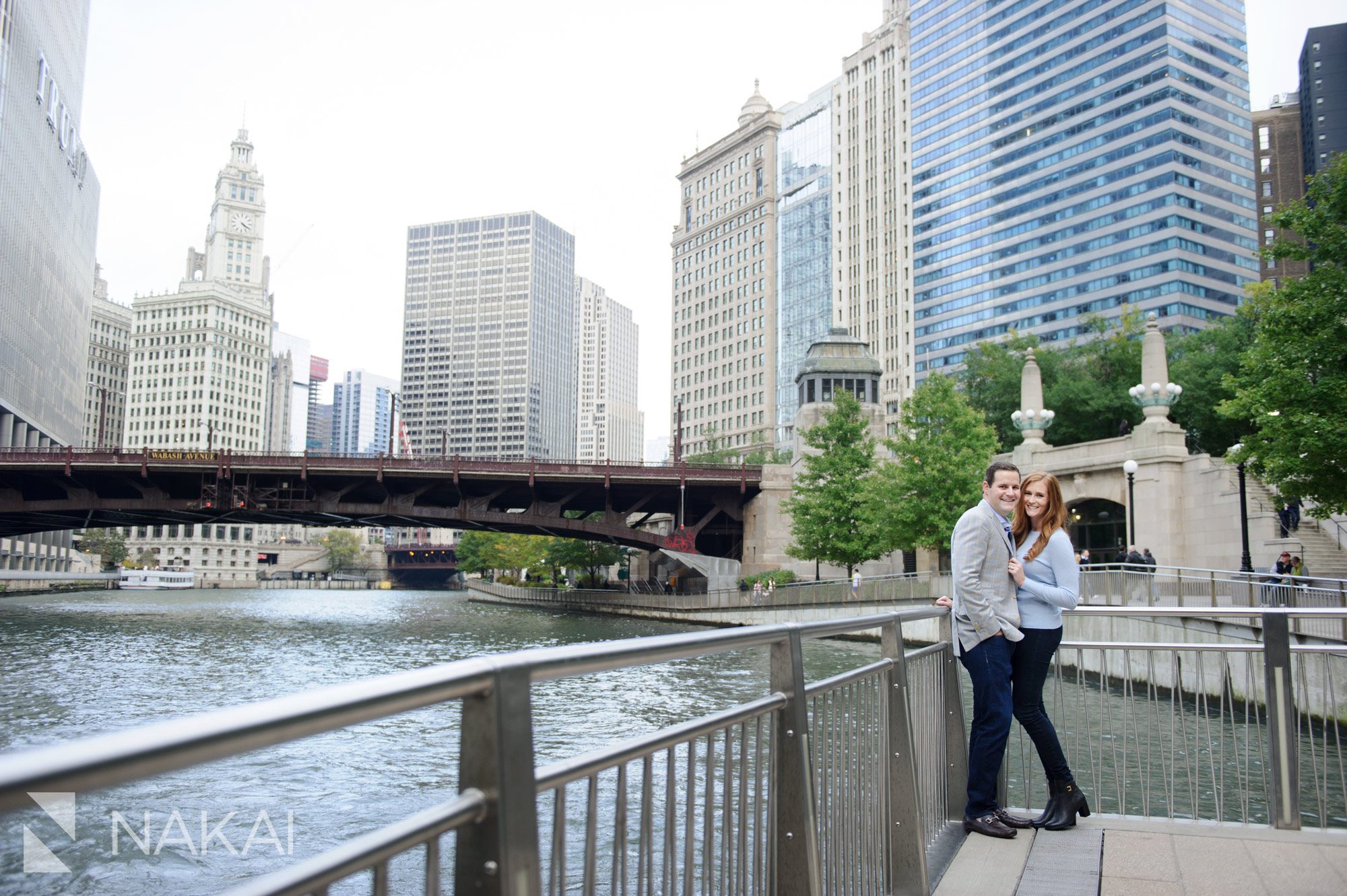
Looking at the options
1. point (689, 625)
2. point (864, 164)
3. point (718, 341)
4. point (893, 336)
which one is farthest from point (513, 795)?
point (718, 341)

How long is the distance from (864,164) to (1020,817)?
464 ft

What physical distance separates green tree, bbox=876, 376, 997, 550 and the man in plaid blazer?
37.3m

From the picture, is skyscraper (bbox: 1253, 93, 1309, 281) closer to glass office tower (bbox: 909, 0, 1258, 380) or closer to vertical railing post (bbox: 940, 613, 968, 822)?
glass office tower (bbox: 909, 0, 1258, 380)

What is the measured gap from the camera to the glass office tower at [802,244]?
142250mm

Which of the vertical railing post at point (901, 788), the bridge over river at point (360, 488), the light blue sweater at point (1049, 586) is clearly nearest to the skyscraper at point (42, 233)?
the bridge over river at point (360, 488)

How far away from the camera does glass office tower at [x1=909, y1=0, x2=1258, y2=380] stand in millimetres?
108188

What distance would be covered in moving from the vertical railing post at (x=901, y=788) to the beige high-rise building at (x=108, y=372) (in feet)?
629

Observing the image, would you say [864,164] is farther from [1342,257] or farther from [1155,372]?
[1342,257]

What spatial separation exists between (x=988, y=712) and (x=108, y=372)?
199070 millimetres

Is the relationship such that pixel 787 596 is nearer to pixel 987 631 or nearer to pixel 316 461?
pixel 316 461

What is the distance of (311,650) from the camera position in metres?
36.7

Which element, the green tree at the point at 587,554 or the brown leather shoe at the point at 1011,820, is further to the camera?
the green tree at the point at 587,554

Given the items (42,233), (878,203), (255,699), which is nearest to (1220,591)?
(255,699)

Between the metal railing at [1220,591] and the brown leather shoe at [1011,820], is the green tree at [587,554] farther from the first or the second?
the brown leather shoe at [1011,820]
